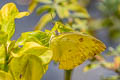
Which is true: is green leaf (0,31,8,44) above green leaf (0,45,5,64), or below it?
above

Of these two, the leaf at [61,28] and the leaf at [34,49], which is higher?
the leaf at [61,28]

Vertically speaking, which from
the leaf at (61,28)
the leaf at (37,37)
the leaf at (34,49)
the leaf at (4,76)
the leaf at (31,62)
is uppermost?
the leaf at (61,28)

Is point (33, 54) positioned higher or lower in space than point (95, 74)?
higher

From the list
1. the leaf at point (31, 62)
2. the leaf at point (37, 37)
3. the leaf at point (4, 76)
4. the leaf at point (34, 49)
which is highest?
the leaf at point (37, 37)

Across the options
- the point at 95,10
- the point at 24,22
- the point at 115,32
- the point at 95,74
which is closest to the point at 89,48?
the point at 115,32

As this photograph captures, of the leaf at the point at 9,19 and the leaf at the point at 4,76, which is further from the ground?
the leaf at the point at 9,19

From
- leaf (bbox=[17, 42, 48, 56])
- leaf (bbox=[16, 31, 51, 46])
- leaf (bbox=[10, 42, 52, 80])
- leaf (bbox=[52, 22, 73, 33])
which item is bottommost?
leaf (bbox=[10, 42, 52, 80])

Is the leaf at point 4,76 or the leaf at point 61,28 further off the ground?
the leaf at point 61,28

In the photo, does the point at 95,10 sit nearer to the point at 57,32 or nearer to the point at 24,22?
the point at 24,22
